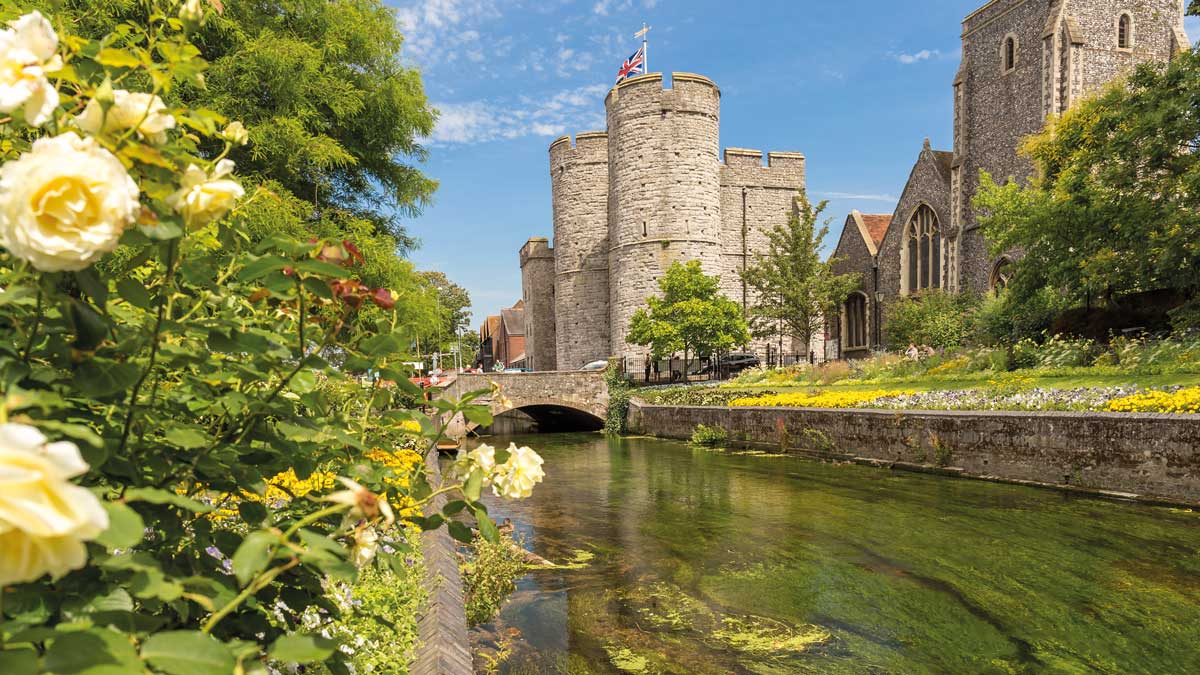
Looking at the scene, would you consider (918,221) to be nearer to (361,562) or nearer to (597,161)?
(597,161)

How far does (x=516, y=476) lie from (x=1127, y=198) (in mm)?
17827

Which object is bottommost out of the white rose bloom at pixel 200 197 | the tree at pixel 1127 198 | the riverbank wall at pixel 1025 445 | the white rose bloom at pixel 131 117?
the riverbank wall at pixel 1025 445

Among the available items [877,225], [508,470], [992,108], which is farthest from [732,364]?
[508,470]

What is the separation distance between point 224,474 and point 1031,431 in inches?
492

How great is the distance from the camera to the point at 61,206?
1.00 metres

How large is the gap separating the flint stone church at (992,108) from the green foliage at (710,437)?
14.9 m

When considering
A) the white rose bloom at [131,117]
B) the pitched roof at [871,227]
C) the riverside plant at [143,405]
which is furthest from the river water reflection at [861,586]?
the pitched roof at [871,227]

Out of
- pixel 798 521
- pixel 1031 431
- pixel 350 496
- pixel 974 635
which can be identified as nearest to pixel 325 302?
pixel 350 496

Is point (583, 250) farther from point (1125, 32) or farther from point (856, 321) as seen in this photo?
point (1125, 32)

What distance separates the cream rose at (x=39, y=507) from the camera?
0.72m

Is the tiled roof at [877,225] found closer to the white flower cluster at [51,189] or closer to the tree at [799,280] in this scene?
the tree at [799,280]

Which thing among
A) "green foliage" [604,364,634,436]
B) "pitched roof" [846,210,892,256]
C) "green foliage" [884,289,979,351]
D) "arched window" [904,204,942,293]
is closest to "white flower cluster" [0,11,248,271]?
"green foliage" [604,364,634,436]

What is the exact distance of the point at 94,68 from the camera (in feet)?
5.08

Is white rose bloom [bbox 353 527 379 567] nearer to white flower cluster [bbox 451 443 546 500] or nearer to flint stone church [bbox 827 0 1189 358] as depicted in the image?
white flower cluster [bbox 451 443 546 500]
